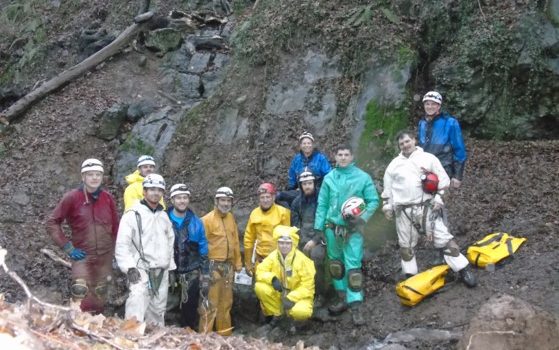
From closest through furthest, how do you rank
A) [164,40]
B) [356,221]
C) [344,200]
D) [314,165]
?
[356,221] < [344,200] < [314,165] < [164,40]

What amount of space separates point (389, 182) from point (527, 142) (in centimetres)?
477

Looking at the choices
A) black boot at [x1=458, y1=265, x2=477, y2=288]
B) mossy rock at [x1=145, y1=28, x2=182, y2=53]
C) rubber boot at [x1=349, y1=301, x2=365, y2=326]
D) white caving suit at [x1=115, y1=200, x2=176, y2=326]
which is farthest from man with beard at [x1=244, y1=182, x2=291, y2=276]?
mossy rock at [x1=145, y1=28, x2=182, y2=53]

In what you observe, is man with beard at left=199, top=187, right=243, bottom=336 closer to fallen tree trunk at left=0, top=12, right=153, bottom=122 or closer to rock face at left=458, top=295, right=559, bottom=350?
rock face at left=458, top=295, right=559, bottom=350

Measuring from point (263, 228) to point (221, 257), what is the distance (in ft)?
2.37

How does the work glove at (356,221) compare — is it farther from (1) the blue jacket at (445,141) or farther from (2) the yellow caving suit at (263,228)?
(1) the blue jacket at (445,141)

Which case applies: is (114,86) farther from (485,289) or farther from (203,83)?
(485,289)

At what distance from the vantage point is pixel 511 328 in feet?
18.9

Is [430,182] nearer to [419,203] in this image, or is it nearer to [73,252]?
[419,203]

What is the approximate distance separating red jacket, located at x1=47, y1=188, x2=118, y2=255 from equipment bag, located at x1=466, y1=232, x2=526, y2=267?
486 cm

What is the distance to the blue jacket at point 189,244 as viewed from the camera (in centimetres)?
834

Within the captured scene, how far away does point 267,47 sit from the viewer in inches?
536

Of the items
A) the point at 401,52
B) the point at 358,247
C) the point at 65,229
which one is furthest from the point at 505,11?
the point at 65,229

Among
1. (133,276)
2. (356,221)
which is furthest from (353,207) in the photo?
(133,276)

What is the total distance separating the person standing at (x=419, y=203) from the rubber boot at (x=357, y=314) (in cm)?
104
